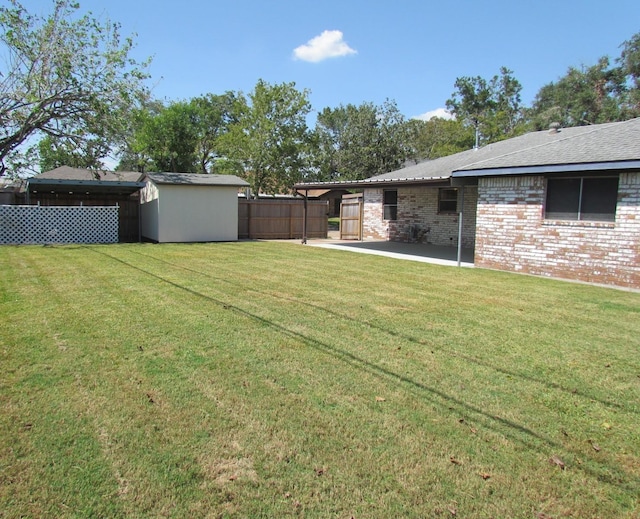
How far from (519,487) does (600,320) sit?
4.72 m

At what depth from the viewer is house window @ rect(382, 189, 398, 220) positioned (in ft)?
66.2

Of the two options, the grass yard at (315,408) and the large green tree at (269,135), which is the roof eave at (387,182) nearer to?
the grass yard at (315,408)

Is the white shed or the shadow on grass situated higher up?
the white shed

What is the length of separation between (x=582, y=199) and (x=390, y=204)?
11.0m

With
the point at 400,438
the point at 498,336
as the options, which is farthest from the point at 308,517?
the point at 498,336

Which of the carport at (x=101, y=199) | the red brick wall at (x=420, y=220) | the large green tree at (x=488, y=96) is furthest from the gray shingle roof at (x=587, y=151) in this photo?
the large green tree at (x=488, y=96)

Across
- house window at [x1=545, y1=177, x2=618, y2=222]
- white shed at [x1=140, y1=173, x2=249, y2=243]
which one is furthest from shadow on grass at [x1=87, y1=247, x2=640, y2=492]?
white shed at [x1=140, y1=173, x2=249, y2=243]

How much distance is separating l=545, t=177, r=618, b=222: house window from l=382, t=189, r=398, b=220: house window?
10006 mm

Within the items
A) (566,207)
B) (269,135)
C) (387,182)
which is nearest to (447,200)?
(387,182)

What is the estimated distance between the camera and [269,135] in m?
Result: 31.9

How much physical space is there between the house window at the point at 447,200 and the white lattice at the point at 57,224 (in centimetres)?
1287

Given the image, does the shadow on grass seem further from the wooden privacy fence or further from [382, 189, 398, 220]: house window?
the wooden privacy fence

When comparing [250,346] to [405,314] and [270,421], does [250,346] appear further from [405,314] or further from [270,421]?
[405,314]

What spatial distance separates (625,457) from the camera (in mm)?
3006
